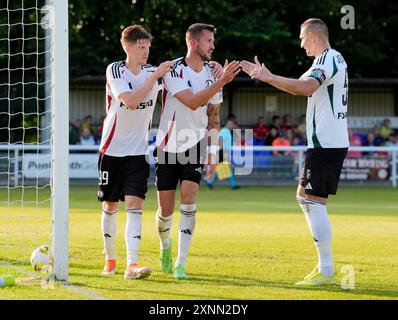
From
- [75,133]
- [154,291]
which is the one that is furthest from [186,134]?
[75,133]

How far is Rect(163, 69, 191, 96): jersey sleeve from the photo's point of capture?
9.02 metres

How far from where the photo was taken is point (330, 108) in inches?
339

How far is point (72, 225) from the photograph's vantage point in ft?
46.8

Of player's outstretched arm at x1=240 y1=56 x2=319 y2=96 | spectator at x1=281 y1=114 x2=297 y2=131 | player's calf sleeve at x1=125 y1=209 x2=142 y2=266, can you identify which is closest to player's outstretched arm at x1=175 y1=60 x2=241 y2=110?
player's outstretched arm at x1=240 y1=56 x2=319 y2=96

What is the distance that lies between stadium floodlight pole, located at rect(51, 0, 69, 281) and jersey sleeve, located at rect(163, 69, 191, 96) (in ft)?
3.76

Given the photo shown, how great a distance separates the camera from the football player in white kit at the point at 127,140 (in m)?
8.98

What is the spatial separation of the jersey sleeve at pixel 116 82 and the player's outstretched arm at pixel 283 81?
4.19 ft

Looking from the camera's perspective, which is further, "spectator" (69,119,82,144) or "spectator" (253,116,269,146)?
"spectator" (253,116,269,146)

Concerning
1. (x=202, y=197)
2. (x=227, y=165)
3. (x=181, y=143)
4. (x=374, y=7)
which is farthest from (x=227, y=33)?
(x=181, y=143)

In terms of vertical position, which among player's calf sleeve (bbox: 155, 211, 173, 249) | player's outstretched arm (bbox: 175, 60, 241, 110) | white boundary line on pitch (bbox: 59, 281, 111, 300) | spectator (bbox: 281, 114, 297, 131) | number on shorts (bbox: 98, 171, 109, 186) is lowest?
white boundary line on pitch (bbox: 59, 281, 111, 300)

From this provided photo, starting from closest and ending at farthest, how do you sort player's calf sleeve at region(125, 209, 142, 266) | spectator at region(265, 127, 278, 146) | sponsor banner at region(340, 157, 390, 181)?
1. player's calf sleeve at region(125, 209, 142, 266)
2. sponsor banner at region(340, 157, 390, 181)
3. spectator at region(265, 127, 278, 146)

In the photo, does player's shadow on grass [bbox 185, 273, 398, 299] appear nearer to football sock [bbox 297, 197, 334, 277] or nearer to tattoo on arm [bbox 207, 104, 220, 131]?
football sock [bbox 297, 197, 334, 277]
